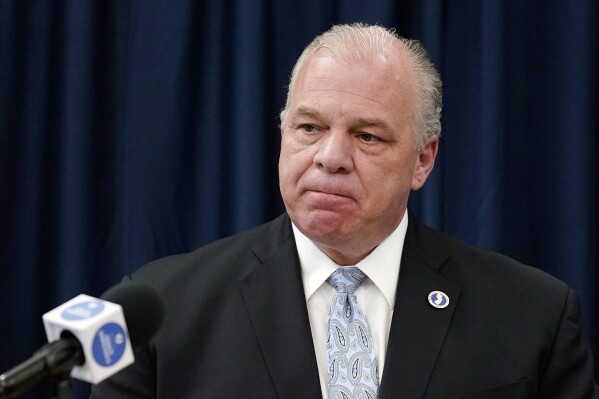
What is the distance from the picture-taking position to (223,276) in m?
2.14

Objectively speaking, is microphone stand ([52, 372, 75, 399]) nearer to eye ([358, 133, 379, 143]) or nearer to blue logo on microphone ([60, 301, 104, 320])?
blue logo on microphone ([60, 301, 104, 320])

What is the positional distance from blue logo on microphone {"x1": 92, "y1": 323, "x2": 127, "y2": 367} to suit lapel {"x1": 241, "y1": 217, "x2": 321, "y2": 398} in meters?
0.84

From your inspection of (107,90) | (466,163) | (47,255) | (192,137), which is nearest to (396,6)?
(466,163)

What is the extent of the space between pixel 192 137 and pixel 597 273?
1.43m

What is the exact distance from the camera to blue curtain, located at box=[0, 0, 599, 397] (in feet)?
9.19

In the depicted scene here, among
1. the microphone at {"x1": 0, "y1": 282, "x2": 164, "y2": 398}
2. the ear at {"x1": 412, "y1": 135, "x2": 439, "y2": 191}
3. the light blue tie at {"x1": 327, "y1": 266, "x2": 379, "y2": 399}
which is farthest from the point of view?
the ear at {"x1": 412, "y1": 135, "x2": 439, "y2": 191}

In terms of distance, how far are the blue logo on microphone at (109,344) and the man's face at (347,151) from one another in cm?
87

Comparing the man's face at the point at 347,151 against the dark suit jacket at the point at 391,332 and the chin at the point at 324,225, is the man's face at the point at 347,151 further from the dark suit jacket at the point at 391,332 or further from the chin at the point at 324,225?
the dark suit jacket at the point at 391,332

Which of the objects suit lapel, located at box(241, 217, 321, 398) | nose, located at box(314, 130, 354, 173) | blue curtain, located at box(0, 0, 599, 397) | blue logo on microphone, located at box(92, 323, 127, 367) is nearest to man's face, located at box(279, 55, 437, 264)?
nose, located at box(314, 130, 354, 173)

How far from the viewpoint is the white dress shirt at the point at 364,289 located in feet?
6.67

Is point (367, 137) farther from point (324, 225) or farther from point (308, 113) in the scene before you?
point (324, 225)

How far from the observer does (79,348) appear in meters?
1.09

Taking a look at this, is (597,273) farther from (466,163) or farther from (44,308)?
(44,308)

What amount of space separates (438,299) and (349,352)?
30cm
